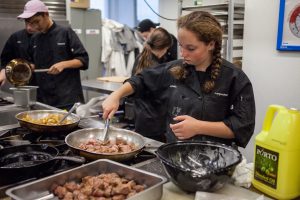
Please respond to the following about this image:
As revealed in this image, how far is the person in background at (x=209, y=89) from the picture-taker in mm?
1464

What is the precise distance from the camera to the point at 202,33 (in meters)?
1.50

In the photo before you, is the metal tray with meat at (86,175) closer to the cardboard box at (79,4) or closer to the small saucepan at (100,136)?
the small saucepan at (100,136)

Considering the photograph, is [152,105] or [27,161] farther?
[152,105]

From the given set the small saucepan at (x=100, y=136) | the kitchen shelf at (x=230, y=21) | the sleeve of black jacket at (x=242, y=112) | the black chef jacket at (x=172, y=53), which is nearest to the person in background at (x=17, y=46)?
the black chef jacket at (x=172, y=53)

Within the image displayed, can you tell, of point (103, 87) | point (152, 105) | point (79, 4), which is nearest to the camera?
point (152, 105)

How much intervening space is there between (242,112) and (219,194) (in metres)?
0.51

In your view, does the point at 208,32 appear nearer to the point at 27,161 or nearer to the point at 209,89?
the point at 209,89

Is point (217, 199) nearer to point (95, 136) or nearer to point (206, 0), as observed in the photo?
point (95, 136)

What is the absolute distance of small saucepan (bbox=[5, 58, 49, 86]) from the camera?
2.42 meters

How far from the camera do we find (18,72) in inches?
98.0

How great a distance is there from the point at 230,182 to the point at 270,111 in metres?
0.29

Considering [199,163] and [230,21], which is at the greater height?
[230,21]

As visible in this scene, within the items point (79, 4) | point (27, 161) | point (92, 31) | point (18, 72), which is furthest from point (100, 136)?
point (92, 31)

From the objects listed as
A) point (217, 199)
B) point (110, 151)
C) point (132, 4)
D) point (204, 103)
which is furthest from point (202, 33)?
point (132, 4)
